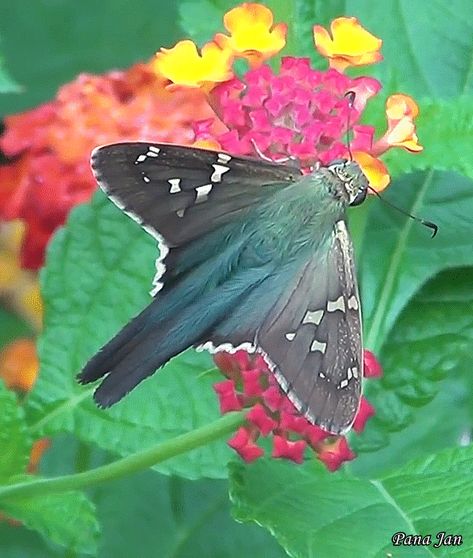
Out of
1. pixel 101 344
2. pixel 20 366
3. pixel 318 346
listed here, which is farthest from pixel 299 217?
pixel 20 366

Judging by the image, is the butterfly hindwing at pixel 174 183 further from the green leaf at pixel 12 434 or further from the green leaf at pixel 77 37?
the green leaf at pixel 77 37

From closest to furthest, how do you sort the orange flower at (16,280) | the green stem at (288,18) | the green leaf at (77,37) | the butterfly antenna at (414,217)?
the butterfly antenna at (414,217), the green stem at (288,18), the orange flower at (16,280), the green leaf at (77,37)

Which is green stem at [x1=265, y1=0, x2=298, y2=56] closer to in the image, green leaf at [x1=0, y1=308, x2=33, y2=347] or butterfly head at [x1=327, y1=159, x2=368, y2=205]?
butterfly head at [x1=327, y1=159, x2=368, y2=205]

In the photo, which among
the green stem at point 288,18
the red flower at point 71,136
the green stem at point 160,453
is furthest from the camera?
the red flower at point 71,136

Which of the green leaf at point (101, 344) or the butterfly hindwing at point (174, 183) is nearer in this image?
the butterfly hindwing at point (174, 183)

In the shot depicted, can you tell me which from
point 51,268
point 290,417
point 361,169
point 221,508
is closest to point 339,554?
point 290,417

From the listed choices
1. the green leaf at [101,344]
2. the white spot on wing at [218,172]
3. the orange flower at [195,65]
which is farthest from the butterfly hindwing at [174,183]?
the green leaf at [101,344]

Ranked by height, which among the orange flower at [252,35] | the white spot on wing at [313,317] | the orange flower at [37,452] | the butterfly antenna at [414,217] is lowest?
the orange flower at [37,452]

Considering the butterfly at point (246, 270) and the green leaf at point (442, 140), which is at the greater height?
the green leaf at point (442, 140)
